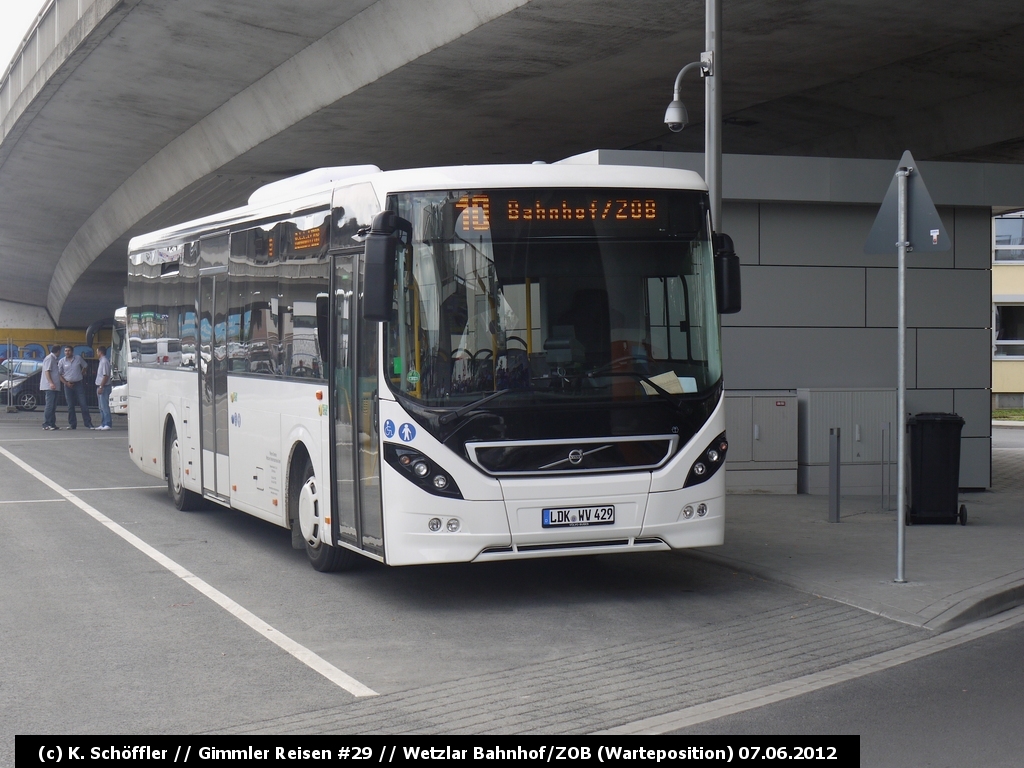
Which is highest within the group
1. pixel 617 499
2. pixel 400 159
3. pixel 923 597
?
pixel 400 159

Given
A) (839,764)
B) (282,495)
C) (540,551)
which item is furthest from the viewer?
(282,495)

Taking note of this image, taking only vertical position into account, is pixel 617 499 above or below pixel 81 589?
above

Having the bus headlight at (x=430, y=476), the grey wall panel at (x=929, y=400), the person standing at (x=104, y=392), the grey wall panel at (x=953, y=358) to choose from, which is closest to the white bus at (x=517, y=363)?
the bus headlight at (x=430, y=476)

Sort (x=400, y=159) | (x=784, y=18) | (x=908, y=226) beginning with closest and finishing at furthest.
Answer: (x=908, y=226) → (x=784, y=18) → (x=400, y=159)

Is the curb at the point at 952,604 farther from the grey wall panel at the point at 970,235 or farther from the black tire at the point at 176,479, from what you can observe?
the grey wall panel at the point at 970,235

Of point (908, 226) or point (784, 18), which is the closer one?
point (908, 226)

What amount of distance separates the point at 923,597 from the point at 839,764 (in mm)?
3864

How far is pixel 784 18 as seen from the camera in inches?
580

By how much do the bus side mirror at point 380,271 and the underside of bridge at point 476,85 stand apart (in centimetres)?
642

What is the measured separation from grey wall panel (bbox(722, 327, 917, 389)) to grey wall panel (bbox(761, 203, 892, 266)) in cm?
84

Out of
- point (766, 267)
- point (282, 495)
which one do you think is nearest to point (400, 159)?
point (766, 267)

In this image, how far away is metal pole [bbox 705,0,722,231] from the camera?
11.6 m

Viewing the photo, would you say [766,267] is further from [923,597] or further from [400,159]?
[400,159]

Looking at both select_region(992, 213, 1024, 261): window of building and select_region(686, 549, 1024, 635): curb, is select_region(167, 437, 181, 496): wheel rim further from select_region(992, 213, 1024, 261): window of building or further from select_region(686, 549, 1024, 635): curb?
select_region(992, 213, 1024, 261): window of building
